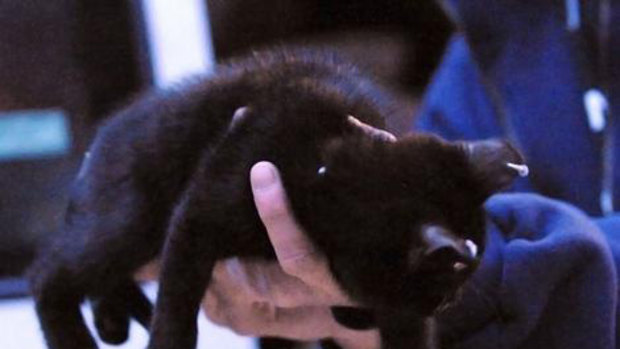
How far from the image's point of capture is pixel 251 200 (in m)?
1.25

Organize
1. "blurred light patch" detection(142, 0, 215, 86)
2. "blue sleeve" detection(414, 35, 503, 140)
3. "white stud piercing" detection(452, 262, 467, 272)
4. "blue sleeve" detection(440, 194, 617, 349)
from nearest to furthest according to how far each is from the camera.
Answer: "white stud piercing" detection(452, 262, 467, 272) → "blue sleeve" detection(440, 194, 617, 349) → "blue sleeve" detection(414, 35, 503, 140) → "blurred light patch" detection(142, 0, 215, 86)

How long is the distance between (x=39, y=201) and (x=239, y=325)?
82 centimetres

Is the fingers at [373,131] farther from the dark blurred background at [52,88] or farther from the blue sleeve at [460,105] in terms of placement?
the dark blurred background at [52,88]

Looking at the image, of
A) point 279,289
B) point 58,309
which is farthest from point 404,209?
point 58,309

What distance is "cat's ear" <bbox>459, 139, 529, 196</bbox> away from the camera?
1.18 meters

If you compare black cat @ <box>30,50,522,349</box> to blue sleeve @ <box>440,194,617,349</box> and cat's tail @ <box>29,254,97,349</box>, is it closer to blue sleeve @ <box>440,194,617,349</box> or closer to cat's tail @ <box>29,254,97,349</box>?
cat's tail @ <box>29,254,97,349</box>

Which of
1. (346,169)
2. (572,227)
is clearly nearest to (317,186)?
(346,169)

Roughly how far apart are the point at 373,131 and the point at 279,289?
9.4 inches

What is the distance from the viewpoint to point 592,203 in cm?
164

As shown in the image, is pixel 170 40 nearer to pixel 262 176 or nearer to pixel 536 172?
pixel 536 172

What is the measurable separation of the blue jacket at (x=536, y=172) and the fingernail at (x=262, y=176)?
0.95ft

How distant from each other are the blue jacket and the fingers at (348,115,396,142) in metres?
0.21

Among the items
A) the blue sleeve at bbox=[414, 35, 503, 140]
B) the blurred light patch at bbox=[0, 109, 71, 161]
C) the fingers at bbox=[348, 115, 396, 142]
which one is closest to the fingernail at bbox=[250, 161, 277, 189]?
the fingers at bbox=[348, 115, 396, 142]

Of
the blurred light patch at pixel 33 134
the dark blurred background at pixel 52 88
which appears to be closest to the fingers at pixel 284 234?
the dark blurred background at pixel 52 88
